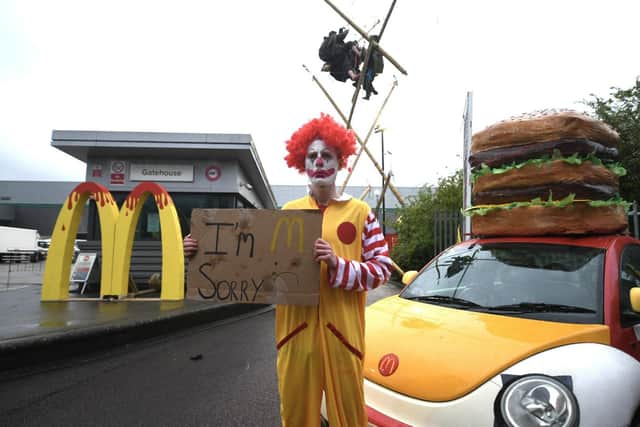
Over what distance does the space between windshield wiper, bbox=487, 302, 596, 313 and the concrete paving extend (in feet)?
15.8

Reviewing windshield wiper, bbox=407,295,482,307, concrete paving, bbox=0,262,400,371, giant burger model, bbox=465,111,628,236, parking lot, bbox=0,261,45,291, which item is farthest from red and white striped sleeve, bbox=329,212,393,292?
parking lot, bbox=0,261,45,291

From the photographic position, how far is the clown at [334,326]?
1770mm

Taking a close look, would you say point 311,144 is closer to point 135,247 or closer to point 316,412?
point 316,412

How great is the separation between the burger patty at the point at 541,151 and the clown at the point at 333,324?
1.75 metres

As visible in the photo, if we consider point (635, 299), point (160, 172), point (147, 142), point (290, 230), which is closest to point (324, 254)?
point (290, 230)

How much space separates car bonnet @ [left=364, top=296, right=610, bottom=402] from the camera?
1.80 metres

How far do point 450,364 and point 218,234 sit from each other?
1261 millimetres

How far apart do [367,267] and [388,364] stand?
606 millimetres

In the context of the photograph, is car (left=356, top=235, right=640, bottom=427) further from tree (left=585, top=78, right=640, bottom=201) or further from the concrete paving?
tree (left=585, top=78, right=640, bottom=201)

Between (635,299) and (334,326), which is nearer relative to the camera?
(334,326)

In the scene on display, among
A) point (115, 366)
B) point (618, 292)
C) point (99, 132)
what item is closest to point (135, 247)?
point (99, 132)

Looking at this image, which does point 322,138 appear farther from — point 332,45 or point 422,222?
point 332,45

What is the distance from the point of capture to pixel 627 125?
8.66m

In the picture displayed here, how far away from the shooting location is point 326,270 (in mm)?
1869
